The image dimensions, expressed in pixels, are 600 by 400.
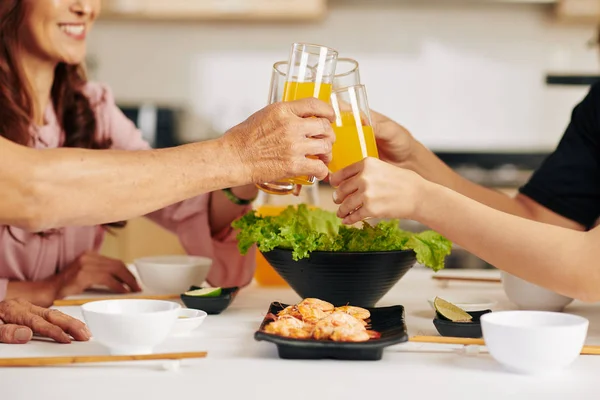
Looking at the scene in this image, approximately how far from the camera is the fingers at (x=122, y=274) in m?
1.79

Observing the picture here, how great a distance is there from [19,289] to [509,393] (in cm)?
117

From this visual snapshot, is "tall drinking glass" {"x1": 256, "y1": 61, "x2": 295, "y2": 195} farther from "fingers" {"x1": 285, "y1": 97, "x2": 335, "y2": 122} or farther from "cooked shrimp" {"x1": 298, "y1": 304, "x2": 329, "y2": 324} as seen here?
"cooked shrimp" {"x1": 298, "y1": 304, "x2": 329, "y2": 324}

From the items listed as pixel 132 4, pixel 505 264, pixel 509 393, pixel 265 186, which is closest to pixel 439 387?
pixel 509 393

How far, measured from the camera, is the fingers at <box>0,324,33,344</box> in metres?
1.25

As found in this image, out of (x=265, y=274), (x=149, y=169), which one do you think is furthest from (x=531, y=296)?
(x=149, y=169)

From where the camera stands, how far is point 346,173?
137 centimetres

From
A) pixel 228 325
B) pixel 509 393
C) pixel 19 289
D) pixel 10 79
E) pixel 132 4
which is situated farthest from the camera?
pixel 132 4

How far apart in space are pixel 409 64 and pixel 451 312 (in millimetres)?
3297

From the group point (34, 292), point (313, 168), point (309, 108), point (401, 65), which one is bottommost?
point (34, 292)

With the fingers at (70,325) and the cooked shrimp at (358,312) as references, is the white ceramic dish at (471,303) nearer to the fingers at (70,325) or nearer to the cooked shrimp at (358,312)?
the cooked shrimp at (358,312)

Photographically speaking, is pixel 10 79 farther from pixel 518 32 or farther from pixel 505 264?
pixel 518 32

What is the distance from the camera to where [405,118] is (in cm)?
447

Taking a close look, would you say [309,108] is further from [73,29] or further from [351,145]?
[73,29]

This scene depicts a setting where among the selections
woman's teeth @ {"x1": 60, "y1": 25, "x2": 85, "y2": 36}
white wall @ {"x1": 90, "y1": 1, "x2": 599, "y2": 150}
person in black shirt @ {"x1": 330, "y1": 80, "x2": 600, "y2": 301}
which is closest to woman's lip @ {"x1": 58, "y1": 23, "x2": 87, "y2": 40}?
woman's teeth @ {"x1": 60, "y1": 25, "x2": 85, "y2": 36}
